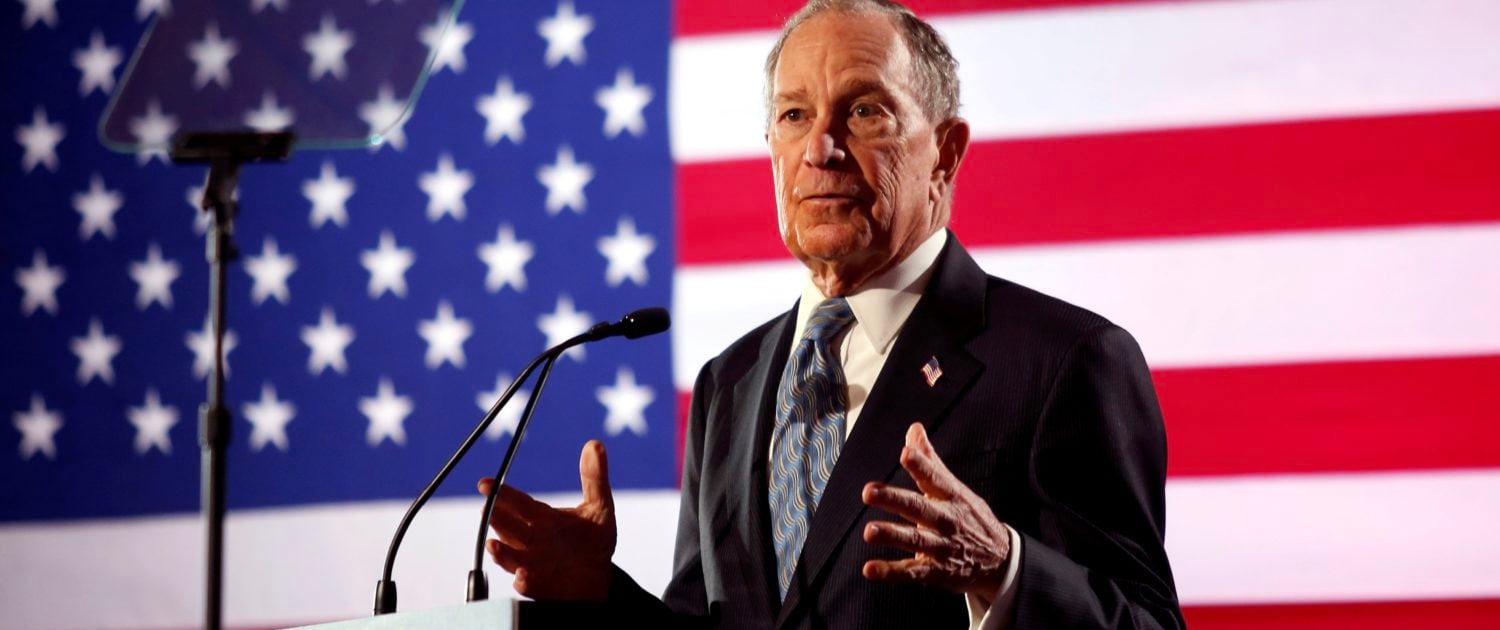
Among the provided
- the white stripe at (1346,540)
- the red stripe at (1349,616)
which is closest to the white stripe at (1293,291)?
the white stripe at (1346,540)

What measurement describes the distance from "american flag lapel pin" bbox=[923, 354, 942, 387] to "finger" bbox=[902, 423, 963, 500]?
0.35 metres

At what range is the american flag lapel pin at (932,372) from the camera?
160 centimetres

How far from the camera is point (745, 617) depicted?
1584mm

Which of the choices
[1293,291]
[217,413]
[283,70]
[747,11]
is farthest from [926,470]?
[283,70]

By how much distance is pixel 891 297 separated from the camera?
1.73m

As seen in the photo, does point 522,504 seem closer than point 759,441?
Yes

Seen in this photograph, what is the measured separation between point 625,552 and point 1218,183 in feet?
4.18

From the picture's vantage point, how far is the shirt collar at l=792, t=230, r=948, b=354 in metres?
1.72

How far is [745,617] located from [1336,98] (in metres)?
1.58

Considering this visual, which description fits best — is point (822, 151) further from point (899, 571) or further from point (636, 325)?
point (899, 571)

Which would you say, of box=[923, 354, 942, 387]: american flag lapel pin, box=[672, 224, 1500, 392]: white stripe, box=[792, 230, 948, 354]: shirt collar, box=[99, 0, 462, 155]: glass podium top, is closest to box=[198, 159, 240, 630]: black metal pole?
box=[99, 0, 462, 155]: glass podium top

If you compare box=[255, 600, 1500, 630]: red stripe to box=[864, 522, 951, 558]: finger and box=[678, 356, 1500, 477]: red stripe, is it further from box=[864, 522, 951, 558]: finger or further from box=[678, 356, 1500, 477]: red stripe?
box=[864, 522, 951, 558]: finger

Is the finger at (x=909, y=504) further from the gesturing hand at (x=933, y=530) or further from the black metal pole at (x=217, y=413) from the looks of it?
the black metal pole at (x=217, y=413)

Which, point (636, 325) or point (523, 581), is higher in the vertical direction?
point (636, 325)
